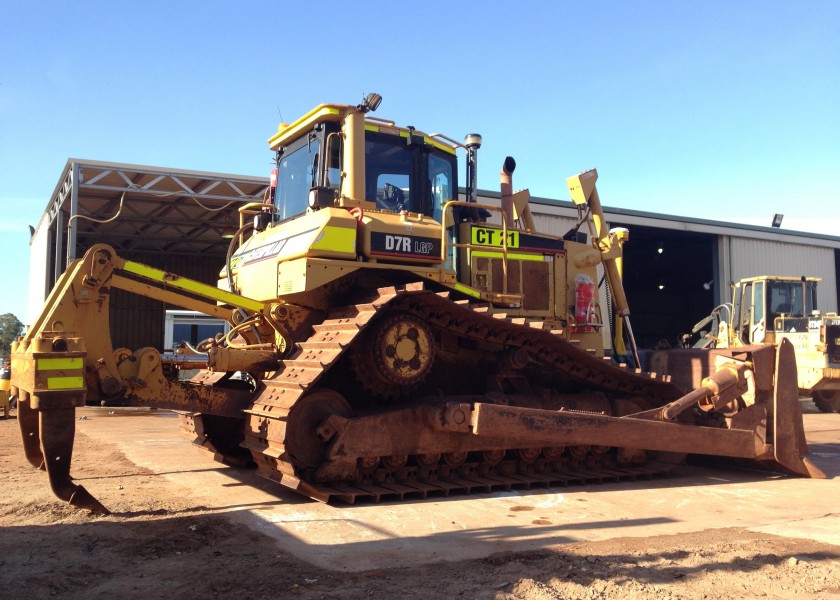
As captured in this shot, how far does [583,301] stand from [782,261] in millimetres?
20458

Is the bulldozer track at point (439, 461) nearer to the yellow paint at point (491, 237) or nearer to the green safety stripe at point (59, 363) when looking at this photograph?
the yellow paint at point (491, 237)

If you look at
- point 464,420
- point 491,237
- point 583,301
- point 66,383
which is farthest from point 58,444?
point 583,301

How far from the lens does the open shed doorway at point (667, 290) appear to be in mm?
33250

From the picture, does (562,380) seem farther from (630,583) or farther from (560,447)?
Result: (630,583)

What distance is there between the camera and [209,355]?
6.79 m

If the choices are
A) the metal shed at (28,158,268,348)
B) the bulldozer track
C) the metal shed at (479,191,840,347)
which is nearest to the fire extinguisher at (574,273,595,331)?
the bulldozer track

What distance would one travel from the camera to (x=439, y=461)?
731 centimetres

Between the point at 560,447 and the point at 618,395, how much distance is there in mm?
1031

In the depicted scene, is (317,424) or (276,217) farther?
(276,217)

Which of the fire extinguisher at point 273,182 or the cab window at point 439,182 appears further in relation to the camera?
the fire extinguisher at point 273,182

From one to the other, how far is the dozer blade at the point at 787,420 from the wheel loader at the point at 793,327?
922 cm

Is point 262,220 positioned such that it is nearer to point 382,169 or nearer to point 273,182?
point 273,182

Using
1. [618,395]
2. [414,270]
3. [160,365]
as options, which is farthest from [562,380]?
[160,365]

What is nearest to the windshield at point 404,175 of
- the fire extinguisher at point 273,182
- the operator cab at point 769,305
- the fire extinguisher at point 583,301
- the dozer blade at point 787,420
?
the fire extinguisher at point 273,182
